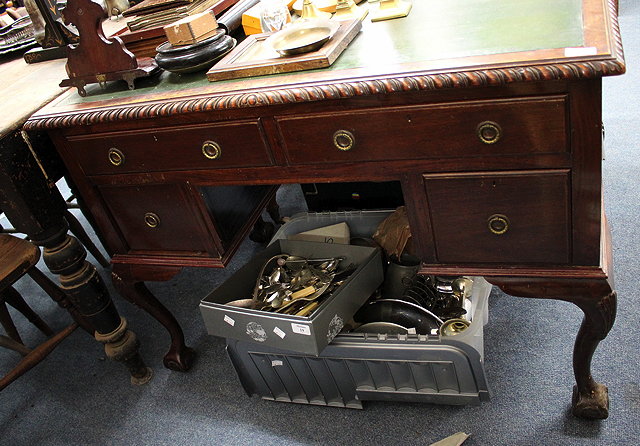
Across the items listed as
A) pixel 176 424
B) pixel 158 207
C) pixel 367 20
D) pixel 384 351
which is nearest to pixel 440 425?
pixel 384 351

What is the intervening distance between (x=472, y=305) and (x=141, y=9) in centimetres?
115

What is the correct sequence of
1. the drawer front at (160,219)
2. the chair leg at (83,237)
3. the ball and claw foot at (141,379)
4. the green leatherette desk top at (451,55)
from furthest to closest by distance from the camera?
the chair leg at (83,237), the ball and claw foot at (141,379), the drawer front at (160,219), the green leatherette desk top at (451,55)

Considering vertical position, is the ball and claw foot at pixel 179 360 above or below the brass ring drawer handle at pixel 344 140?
below

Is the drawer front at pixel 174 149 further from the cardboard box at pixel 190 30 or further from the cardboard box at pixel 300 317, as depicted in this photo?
the cardboard box at pixel 300 317

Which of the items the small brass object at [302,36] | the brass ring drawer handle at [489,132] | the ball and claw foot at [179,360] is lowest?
the ball and claw foot at [179,360]

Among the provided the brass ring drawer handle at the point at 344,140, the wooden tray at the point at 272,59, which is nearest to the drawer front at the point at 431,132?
the brass ring drawer handle at the point at 344,140

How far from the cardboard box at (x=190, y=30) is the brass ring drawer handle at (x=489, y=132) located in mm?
645

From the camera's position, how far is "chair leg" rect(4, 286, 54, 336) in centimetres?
194

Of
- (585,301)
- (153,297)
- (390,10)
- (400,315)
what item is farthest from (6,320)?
(585,301)

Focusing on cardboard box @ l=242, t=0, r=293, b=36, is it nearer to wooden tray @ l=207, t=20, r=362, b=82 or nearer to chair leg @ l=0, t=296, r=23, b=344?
wooden tray @ l=207, t=20, r=362, b=82

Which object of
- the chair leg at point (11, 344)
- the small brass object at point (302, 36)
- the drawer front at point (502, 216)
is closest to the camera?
the drawer front at point (502, 216)

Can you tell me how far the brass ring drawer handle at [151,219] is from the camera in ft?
4.69

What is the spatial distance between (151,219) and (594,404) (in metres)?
1.11

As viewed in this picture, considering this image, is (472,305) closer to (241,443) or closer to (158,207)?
(241,443)
